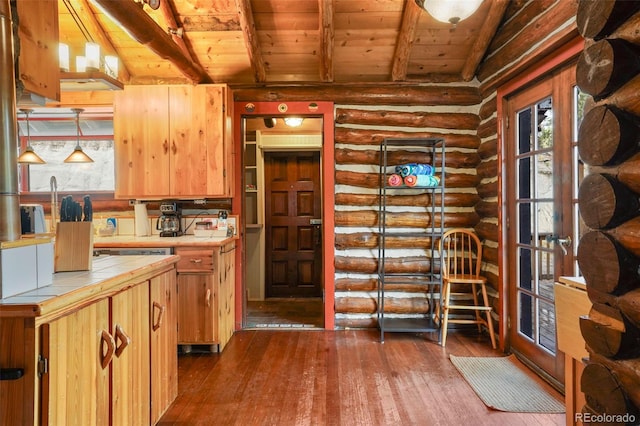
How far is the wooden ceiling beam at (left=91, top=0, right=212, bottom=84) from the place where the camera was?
224 cm

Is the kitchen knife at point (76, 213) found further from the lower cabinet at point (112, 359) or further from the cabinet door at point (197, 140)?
the cabinet door at point (197, 140)

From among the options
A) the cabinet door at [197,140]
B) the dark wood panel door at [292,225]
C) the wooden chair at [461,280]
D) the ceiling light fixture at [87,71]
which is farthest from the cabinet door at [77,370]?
the dark wood panel door at [292,225]

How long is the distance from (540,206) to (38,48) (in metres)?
3.39

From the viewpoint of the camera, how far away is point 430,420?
222 centimetres

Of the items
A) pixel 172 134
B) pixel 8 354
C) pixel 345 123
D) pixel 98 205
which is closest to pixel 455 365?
pixel 345 123

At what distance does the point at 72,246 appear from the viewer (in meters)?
1.68

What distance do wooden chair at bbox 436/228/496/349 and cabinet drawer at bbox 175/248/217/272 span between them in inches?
87.0

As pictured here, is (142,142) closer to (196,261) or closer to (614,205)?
(196,261)

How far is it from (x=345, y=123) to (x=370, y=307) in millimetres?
2042

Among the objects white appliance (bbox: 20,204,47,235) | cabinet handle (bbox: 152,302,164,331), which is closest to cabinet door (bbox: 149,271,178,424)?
cabinet handle (bbox: 152,302,164,331)

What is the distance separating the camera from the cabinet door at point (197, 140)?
11.5 feet

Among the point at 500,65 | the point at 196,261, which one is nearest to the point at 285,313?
the point at 196,261

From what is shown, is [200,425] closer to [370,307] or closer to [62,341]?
[62,341]

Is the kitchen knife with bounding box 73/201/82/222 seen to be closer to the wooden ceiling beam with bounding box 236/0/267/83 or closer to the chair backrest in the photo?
the wooden ceiling beam with bounding box 236/0/267/83
